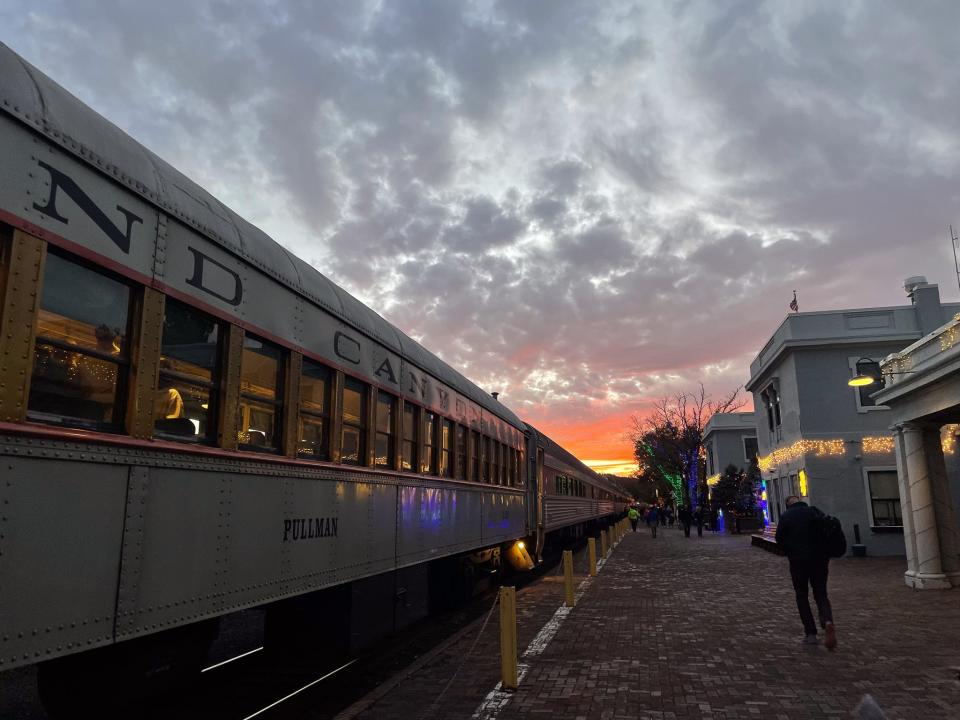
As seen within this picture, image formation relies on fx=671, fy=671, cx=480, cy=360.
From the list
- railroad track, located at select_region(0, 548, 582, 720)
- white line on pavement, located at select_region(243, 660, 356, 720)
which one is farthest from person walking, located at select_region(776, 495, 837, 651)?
white line on pavement, located at select_region(243, 660, 356, 720)

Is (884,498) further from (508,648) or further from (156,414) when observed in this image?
(156,414)

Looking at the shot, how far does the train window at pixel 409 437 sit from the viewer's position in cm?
702

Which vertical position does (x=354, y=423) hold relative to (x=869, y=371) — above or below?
below

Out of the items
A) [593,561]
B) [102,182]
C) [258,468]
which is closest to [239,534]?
[258,468]

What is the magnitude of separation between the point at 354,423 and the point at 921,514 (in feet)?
36.9

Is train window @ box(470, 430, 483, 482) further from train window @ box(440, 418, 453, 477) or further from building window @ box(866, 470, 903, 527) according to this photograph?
building window @ box(866, 470, 903, 527)

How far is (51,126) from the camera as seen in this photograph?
3.08 m

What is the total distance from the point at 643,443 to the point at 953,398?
5320 centimetres

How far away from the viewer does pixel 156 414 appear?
3545 mm

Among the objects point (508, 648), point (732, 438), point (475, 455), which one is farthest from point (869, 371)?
point (732, 438)

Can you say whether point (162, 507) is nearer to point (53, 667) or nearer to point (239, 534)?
point (239, 534)

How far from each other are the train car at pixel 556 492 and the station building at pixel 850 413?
266 inches

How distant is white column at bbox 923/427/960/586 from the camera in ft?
38.9

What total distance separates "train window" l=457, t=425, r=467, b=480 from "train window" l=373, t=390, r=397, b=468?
90.1 inches
